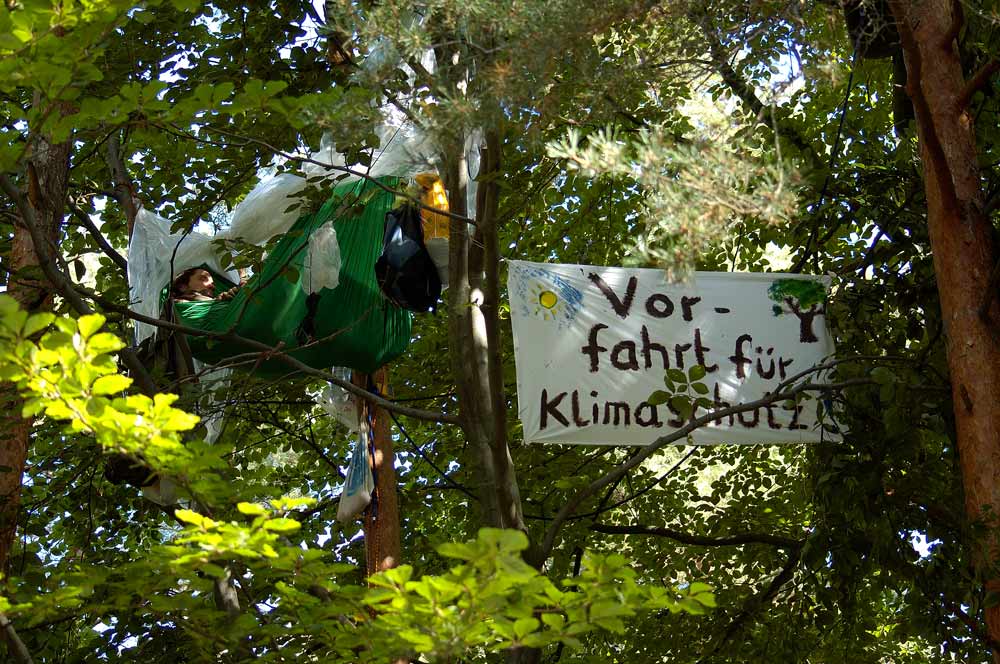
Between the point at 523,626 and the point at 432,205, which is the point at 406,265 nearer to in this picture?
the point at 432,205

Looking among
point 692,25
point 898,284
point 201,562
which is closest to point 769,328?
point 898,284

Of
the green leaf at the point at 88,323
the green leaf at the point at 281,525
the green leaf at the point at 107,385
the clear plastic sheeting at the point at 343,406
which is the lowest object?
the green leaf at the point at 281,525

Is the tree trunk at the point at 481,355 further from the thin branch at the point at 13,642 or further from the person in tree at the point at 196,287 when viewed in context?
the thin branch at the point at 13,642

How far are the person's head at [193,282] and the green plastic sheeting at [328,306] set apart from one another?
7cm

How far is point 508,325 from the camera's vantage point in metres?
7.09

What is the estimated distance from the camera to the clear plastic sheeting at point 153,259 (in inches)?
177

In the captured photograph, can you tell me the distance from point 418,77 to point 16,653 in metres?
2.16

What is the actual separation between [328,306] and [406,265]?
44 centimetres

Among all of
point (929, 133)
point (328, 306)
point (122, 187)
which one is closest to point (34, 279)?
point (122, 187)

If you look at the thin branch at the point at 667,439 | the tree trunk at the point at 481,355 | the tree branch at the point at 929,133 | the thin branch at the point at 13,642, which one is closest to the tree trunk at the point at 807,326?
the thin branch at the point at 667,439

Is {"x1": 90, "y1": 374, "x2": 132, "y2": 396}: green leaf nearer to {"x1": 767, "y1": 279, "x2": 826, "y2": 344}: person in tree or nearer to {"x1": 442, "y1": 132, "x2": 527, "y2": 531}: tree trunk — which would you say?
{"x1": 442, "y1": 132, "x2": 527, "y2": 531}: tree trunk

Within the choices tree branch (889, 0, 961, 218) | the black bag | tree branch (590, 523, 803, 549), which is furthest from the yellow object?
tree branch (590, 523, 803, 549)

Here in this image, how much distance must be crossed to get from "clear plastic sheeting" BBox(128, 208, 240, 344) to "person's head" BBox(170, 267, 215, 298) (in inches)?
1.0

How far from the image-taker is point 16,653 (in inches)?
120
